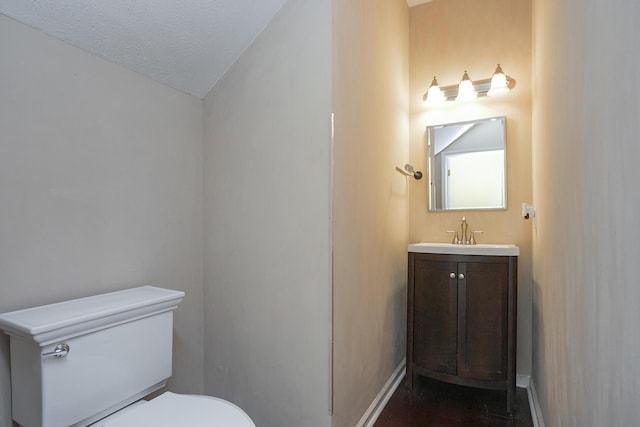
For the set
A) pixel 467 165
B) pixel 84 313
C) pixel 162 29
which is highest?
pixel 162 29

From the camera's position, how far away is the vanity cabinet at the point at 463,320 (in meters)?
1.87

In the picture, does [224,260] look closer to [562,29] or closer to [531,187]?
[562,29]

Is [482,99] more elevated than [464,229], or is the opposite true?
[482,99]

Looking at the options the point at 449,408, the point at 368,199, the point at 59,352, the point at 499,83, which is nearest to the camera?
the point at 59,352

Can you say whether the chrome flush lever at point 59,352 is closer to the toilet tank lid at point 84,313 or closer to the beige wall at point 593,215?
the toilet tank lid at point 84,313

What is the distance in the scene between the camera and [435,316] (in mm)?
2025

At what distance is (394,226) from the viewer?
2.22m

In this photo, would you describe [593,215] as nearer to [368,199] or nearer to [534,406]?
[368,199]

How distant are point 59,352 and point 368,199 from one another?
138cm

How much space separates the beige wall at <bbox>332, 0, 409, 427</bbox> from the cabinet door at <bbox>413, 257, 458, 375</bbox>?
0.17m

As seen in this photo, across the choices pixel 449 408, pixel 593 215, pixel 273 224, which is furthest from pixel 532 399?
pixel 273 224

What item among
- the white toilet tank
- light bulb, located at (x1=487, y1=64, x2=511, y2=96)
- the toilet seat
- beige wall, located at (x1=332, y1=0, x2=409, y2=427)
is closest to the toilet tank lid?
the white toilet tank

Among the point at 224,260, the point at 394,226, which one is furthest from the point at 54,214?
the point at 394,226

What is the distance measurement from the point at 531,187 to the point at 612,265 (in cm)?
170
